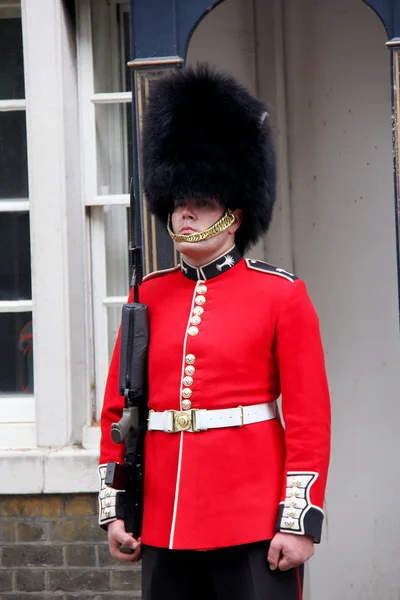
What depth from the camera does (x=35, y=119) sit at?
386cm

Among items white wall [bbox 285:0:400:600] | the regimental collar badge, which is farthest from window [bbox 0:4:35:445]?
the regimental collar badge

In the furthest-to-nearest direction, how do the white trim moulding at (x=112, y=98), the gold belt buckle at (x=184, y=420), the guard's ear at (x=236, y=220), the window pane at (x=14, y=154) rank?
the window pane at (x=14, y=154)
the white trim moulding at (x=112, y=98)
the guard's ear at (x=236, y=220)
the gold belt buckle at (x=184, y=420)

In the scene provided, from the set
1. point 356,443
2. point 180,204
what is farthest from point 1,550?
point 180,204

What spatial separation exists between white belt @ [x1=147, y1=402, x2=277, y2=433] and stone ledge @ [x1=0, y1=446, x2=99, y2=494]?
4.53 ft

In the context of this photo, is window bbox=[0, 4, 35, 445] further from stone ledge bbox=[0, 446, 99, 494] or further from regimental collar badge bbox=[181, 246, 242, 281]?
regimental collar badge bbox=[181, 246, 242, 281]

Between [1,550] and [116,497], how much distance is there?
149cm

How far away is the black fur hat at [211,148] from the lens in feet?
8.38

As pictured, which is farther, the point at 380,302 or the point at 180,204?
the point at 380,302

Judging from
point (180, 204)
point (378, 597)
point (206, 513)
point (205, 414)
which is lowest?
point (378, 597)

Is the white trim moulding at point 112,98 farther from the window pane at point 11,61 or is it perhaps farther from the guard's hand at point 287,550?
the guard's hand at point 287,550

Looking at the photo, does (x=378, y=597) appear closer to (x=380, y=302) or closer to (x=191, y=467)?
(x=380, y=302)

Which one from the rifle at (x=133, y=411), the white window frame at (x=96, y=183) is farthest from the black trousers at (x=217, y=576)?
the white window frame at (x=96, y=183)

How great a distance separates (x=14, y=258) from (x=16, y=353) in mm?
398

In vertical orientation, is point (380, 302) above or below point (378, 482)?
above
